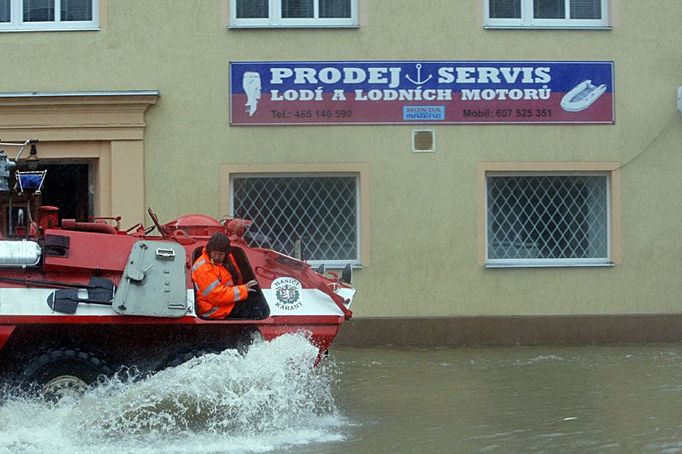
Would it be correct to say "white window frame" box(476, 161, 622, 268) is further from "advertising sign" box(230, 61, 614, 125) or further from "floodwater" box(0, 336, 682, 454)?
"floodwater" box(0, 336, 682, 454)

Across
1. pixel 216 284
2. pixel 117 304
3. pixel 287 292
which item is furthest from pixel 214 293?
pixel 117 304

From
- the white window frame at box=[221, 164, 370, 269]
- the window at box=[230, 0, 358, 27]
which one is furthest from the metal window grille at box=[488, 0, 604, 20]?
the white window frame at box=[221, 164, 370, 269]

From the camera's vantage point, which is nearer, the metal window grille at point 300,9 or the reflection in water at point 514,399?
the reflection in water at point 514,399

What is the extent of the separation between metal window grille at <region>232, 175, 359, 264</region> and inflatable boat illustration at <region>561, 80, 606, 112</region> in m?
2.75

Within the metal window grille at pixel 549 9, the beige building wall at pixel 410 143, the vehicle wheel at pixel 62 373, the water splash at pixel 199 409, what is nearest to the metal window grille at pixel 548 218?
the beige building wall at pixel 410 143

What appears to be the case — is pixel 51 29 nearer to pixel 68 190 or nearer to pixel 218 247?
pixel 68 190

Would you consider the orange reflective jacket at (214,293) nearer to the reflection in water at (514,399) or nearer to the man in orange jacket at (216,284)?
the man in orange jacket at (216,284)

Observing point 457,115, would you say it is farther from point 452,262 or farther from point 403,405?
point 403,405

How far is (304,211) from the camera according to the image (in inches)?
596

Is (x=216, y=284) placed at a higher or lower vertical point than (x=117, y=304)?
higher

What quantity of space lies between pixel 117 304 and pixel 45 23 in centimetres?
690

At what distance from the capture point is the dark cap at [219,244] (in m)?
9.48

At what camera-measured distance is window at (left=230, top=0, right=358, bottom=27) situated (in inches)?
594

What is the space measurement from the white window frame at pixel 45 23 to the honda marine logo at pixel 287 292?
639cm
